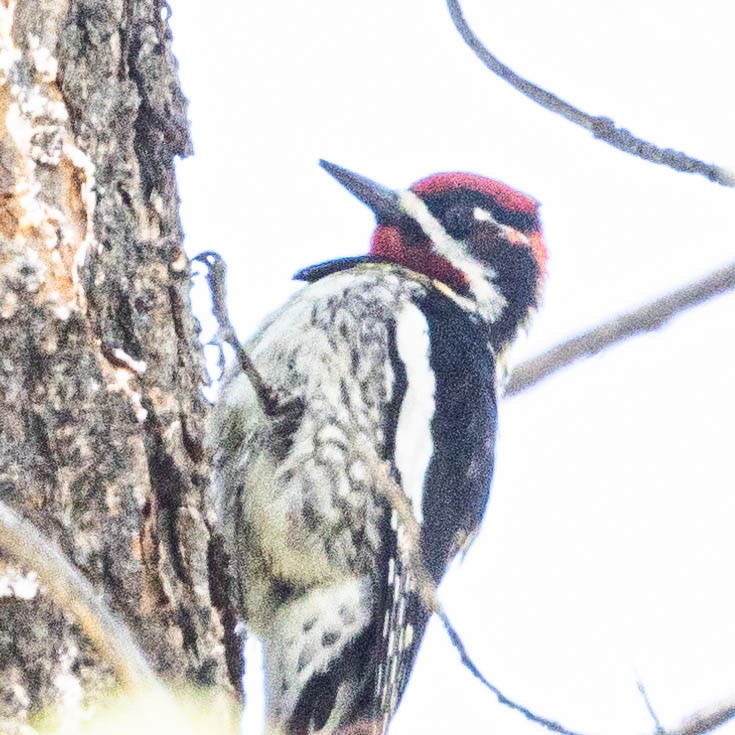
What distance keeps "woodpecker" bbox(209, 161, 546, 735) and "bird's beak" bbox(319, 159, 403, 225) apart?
46 cm

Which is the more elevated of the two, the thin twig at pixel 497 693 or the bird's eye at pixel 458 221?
the bird's eye at pixel 458 221

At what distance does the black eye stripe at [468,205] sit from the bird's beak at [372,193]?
0.11 m

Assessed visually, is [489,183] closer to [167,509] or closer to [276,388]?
[276,388]

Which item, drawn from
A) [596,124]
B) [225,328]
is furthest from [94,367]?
[596,124]

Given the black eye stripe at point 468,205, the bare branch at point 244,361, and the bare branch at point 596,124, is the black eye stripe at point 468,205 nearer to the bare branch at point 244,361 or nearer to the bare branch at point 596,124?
the bare branch at point 244,361

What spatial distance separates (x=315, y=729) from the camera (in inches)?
102

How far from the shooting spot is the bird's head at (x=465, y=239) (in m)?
3.41

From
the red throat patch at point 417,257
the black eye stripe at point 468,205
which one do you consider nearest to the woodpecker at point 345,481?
the red throat patch at point 417,257

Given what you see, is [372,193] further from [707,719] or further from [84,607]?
[84,607]

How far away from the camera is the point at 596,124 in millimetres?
1944

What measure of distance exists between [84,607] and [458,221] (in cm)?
246

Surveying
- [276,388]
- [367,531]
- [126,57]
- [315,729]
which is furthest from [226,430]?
[126,57]

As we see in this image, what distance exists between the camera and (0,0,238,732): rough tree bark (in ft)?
5.52

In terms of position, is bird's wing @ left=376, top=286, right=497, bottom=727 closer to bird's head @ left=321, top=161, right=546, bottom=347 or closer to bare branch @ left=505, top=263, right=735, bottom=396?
bird's head @ left=321, top=161, right=546, bottom=347
